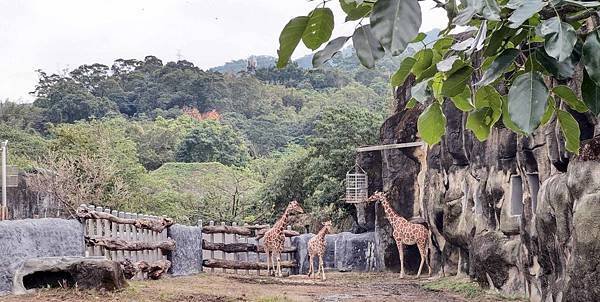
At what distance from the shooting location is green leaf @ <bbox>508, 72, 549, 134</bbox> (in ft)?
3.61

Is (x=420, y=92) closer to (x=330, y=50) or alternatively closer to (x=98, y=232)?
(x=330, y=50)

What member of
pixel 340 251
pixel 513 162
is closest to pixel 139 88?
pixel 340 251

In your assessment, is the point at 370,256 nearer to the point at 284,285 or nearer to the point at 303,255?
the point at 303,255

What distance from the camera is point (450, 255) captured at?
1423 centimetres

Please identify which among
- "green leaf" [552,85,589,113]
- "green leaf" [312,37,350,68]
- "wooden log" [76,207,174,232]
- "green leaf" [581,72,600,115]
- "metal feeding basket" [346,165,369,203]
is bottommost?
"wooden log" [76,207,174,232]

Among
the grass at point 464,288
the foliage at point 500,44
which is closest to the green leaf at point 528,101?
the foliage at point 500,44

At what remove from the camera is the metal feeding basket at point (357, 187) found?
60.5ft

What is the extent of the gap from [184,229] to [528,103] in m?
13.3

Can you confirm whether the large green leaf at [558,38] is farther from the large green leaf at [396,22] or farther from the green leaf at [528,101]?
the large green leaf at [396,22]

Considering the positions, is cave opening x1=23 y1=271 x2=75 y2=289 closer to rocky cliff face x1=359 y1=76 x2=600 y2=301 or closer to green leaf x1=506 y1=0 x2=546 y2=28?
rocky cliff face x1=359 y1=76 x2=600 y2=301

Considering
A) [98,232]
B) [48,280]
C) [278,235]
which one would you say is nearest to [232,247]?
[278,235]

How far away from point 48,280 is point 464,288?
6170mm

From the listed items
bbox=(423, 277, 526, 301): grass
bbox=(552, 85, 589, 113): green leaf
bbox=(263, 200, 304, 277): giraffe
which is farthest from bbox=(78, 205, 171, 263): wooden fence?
bbox=(552, 85, 589, 113): green leaf

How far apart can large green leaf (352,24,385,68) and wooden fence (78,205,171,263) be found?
9.03 meters
